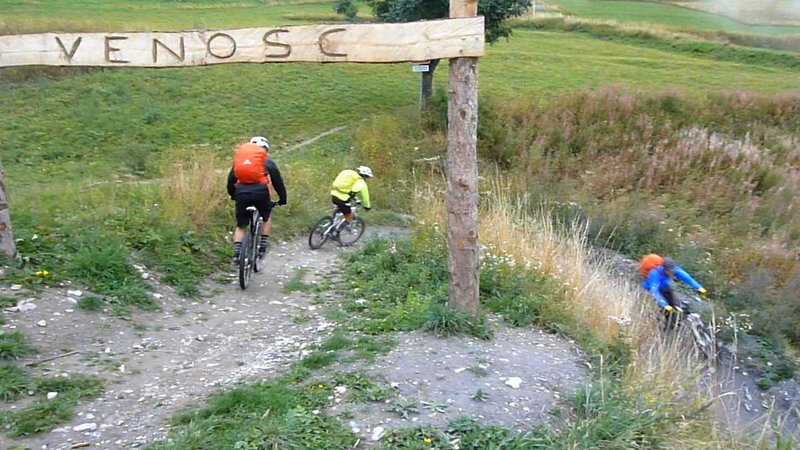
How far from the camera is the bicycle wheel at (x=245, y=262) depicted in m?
7.95

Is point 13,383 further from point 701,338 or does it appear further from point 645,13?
point 645,13

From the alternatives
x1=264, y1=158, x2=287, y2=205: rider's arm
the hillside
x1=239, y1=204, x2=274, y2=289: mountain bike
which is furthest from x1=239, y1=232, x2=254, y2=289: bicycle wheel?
x1=264, y1=158, x2=287, y2=205: rider's arm

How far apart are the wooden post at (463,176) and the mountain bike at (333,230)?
4.44 meters

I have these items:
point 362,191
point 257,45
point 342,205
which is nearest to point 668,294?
point 362,191

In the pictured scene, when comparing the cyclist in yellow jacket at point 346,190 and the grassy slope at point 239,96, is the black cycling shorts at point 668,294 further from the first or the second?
the grassy slope at point 239,96

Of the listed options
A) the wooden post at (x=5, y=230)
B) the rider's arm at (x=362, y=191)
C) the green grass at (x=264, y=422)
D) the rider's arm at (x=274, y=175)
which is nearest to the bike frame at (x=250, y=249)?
the rider's arm at (x=274, y=175)

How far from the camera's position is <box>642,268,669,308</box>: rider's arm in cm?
841

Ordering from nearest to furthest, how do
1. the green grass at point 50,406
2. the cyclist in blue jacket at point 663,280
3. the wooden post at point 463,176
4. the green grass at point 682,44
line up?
1. the green grass at point 50,406
2. the wooden post at point 463,176
3. the cyclist in blue jacket at point 663,280
4. the green grass at point 682,44

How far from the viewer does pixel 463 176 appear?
19.1 feet

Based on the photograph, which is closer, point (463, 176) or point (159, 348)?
point (463, 176)

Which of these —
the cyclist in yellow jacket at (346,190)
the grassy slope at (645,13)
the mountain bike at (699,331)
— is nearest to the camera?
the mountain bike at (699,331)

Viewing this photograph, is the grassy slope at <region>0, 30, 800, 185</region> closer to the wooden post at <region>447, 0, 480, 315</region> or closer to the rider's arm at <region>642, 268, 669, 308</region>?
the wooden post at <region>447, 0, 480, 315</region>

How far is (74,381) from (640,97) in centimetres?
1772

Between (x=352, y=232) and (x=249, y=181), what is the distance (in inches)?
123
